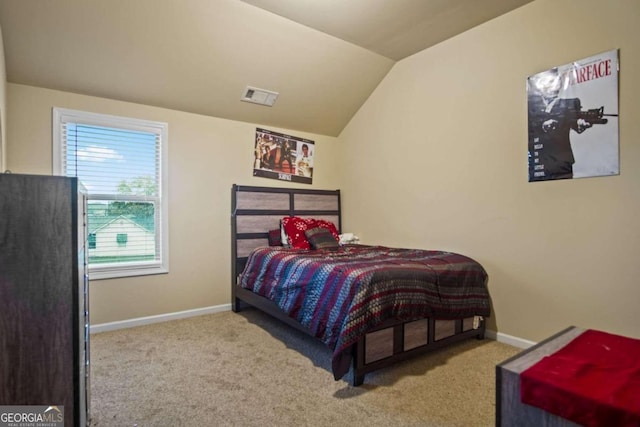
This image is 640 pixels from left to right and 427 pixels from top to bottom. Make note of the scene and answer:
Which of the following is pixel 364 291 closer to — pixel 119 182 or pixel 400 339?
pixel 400 339

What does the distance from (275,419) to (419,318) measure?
3.83ft

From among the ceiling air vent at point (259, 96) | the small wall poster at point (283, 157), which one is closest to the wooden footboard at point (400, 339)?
the small wall poster at point (283, 157)

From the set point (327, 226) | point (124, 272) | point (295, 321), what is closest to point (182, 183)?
point (124, 272)

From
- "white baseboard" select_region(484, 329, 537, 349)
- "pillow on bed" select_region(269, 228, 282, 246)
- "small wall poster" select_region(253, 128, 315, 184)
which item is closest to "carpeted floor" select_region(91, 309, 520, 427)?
"white baseboard" select_region(484, 329, 537, 349)

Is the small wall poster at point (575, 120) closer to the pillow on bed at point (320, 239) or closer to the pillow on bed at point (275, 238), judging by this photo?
the pillow on bed at point (320, 239)

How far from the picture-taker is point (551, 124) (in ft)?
8.32

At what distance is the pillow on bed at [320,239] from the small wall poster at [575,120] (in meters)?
1.93

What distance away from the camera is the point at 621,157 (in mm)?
2223

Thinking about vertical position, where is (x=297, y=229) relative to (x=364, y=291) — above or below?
above

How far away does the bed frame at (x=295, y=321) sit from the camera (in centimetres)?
218

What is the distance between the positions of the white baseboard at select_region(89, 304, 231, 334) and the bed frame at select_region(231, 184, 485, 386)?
8.2 inches

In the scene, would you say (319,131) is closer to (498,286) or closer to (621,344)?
(498,286)

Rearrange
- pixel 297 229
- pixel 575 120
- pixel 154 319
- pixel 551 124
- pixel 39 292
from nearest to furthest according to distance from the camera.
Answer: pixel 39 292 → pixel 575 120 → pixel 551 124 → pixel 154 319 → pixel 297 229

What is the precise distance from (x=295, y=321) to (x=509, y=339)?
1.77 metres
